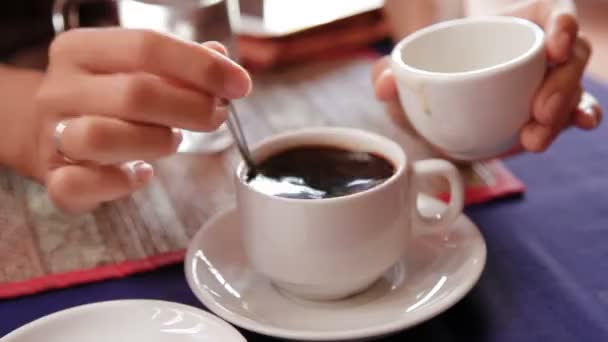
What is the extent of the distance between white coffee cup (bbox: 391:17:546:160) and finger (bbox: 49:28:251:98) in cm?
14

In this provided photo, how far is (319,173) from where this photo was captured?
517 mm

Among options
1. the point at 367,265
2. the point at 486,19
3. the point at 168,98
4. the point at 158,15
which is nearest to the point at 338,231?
the point at 367,265

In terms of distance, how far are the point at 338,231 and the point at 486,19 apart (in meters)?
0.26

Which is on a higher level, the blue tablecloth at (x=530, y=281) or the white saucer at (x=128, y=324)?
the white saucer at (x=128, y=324)

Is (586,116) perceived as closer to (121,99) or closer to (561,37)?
(561,37)

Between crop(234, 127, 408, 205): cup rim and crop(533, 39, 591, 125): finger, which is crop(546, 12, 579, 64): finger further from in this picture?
crop(234, 127, 408, 205): cup rim

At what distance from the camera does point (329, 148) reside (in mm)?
552

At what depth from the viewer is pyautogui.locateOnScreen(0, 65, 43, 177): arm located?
24.2 inches

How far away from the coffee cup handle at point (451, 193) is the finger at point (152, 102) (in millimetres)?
141

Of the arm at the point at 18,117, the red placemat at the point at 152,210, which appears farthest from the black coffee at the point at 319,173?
the arm at the point at 18,117

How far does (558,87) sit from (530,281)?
149 millimetres

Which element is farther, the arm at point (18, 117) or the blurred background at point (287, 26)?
the blurred background at point (287, 26)

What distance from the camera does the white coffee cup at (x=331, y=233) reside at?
46 cm

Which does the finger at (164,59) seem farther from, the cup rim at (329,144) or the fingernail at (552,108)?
the fingernail at (552,108)
